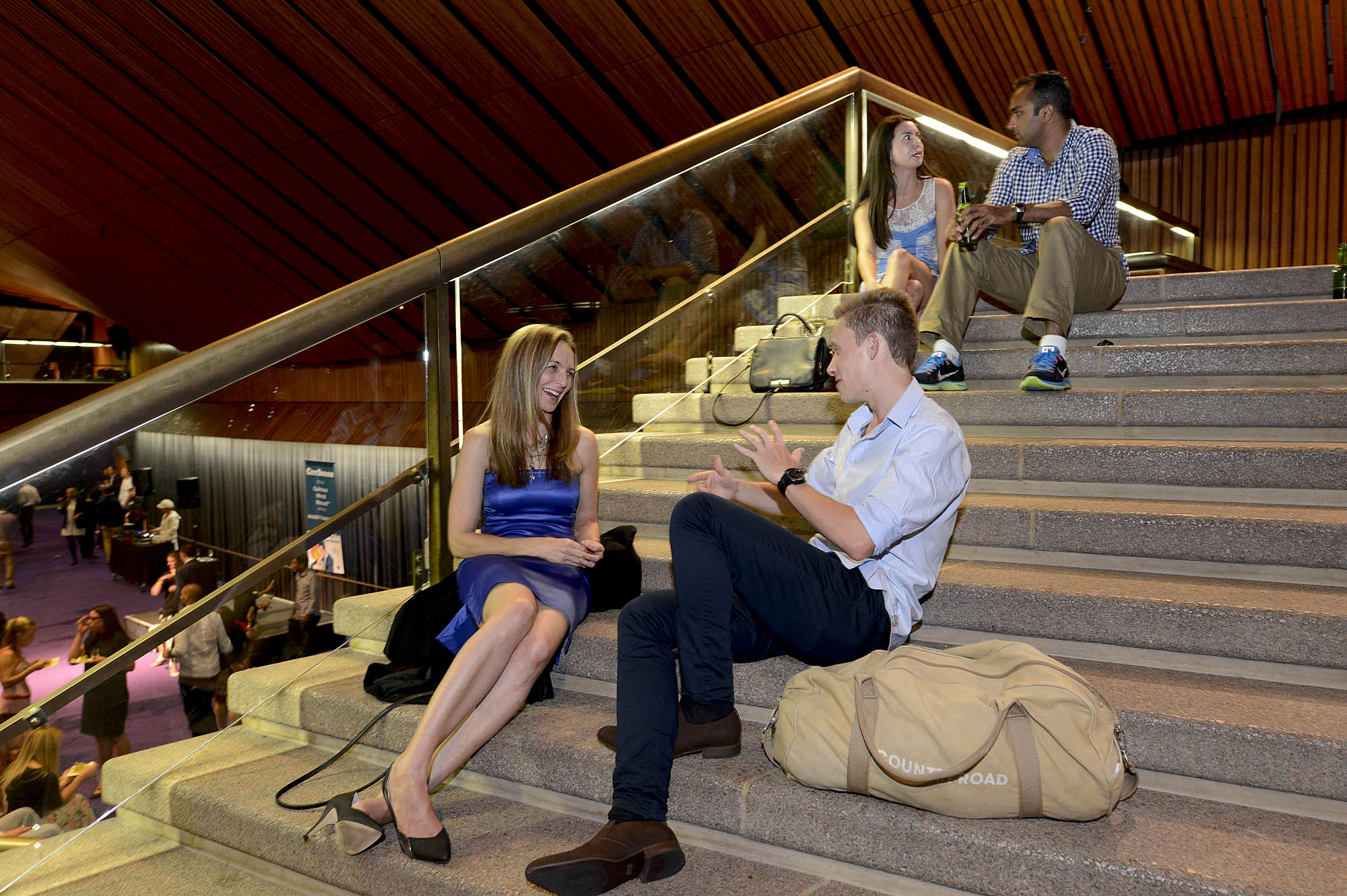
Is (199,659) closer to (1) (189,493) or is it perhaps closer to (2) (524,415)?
(1) (189,493)

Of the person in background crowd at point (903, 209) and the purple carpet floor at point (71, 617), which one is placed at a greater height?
the person in background crowd at point (903, 209)

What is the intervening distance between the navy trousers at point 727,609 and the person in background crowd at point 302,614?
1.05 meters

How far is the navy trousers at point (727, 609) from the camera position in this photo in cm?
188

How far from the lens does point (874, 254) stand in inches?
151

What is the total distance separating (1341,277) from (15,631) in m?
4.28

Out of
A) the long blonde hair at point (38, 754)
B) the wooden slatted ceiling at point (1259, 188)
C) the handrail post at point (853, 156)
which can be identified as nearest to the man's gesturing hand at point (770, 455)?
the long blonde hair at point (38, 754)

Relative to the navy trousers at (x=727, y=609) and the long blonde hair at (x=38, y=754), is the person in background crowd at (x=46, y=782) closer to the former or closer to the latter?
the long blonde hair at (x=38, y=754)

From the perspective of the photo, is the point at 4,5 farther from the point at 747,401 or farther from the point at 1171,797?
the point at 1171,797

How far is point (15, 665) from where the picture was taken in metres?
1.91

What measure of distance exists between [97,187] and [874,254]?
11082 millimetres

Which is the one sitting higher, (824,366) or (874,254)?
(874,254)

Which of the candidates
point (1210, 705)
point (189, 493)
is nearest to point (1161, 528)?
point (1210, 705)

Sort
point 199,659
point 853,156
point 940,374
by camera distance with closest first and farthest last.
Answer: point 199,659 < point 940,374 < point 853,156

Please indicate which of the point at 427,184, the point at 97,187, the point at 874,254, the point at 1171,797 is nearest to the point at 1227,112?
the point at 874,254
